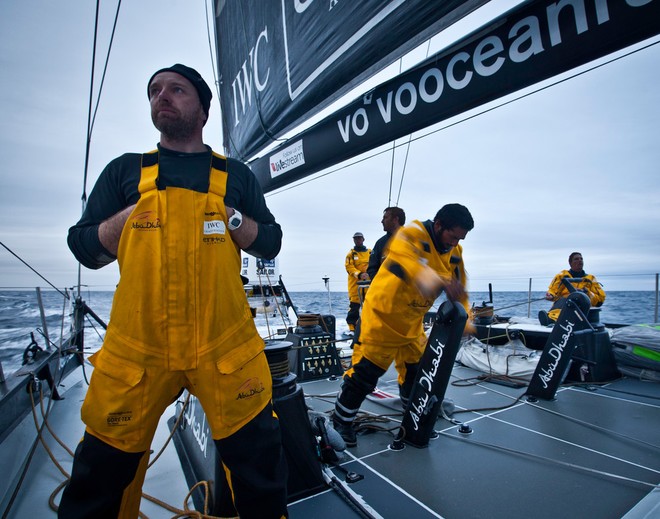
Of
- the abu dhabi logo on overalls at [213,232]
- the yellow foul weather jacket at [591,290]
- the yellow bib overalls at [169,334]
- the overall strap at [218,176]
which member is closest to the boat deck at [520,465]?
the yellow bib overalls at [169,334]

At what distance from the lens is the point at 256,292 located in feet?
35.4

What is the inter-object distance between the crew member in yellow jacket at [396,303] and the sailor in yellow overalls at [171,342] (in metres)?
1.49

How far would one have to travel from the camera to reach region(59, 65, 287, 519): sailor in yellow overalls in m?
1.11

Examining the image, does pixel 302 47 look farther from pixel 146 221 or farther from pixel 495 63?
pixel 146 221

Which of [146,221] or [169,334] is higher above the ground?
[146,221]

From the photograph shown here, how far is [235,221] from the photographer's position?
4.00ft

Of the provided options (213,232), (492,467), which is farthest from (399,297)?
(213,232)

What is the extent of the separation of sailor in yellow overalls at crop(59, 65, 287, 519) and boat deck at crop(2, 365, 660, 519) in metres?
0.85

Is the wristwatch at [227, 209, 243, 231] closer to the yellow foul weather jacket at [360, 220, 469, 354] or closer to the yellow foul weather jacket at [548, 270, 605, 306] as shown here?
the yellow foul weather jacket at [360, 220, 469, 354]

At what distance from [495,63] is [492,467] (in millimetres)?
2249

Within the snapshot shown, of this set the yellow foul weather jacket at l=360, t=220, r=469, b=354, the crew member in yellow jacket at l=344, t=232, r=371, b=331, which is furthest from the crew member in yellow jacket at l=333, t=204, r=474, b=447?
the crew member in yellow jacket at l=344, t=232, r=371, b=331

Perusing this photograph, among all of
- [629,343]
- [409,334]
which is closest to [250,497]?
[409,334]

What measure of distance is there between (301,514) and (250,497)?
769mm

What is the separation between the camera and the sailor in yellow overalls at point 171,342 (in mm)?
1105
